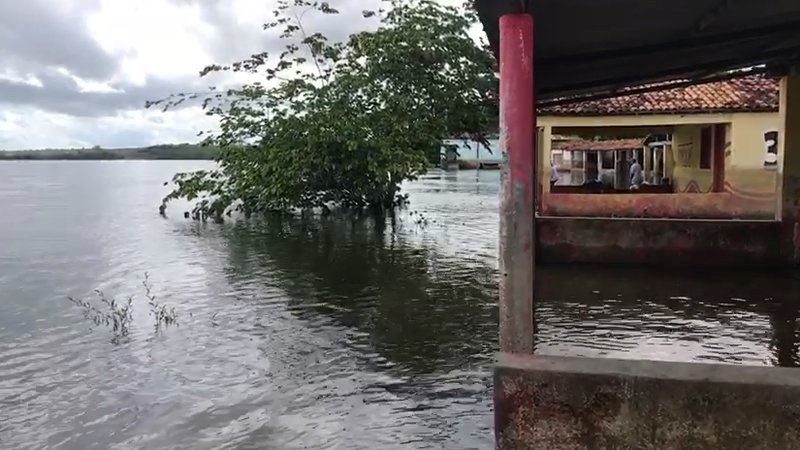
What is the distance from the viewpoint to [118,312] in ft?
35.8

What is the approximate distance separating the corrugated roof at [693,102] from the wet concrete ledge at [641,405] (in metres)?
12.3

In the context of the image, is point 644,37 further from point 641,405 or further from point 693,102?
point 693,102

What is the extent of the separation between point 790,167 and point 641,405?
927cm

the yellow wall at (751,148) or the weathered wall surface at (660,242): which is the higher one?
the yellow wall at (751,148)

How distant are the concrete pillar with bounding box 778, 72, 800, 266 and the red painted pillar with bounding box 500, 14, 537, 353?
28.6 feet

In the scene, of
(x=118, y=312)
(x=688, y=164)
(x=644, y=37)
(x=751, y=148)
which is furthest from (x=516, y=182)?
(x=688, y=164)

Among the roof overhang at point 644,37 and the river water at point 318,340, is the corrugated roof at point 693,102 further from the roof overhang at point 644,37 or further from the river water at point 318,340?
the roof overhang at point 644,37

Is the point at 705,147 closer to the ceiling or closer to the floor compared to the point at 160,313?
closer to the ceiling

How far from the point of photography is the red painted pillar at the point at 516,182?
5.15 metres

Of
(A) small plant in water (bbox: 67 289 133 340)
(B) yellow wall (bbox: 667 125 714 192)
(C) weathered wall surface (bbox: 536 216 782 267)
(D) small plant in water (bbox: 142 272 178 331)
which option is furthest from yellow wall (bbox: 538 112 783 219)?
(A) small plant in water (bbox: 67 289 133 340)

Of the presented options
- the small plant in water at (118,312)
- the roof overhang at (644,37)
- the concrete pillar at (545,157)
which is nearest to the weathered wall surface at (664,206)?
the concrete pillar at (545,157)

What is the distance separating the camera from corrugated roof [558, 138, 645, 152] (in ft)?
112

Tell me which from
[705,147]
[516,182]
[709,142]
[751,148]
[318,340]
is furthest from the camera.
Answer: [705,147]

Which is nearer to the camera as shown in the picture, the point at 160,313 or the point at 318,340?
the point at 318,340
